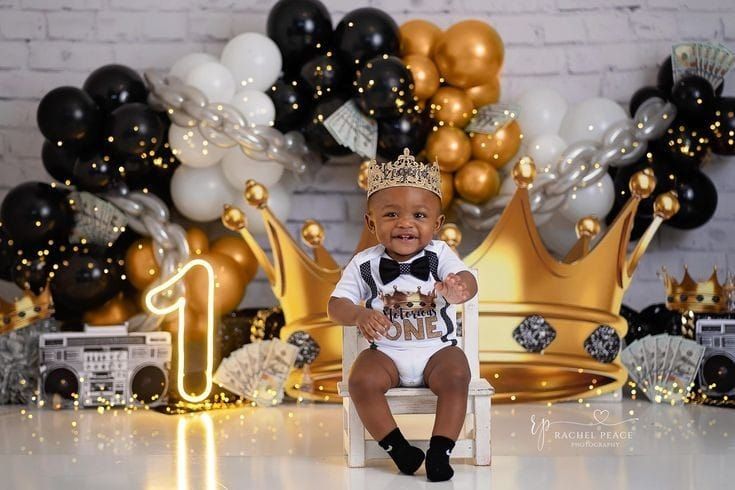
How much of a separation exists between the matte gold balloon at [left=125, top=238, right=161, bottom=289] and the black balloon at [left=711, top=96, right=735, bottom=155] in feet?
5.29

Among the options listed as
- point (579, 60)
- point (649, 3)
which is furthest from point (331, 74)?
point (649, 3)

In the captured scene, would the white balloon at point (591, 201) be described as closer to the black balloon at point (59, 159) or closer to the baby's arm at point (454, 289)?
the baby's arm at point (454, 289)

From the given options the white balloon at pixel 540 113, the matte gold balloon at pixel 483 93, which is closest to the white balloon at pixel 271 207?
the matte gold balloon at pixel 483 93

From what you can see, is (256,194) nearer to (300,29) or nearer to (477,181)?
(300,29)

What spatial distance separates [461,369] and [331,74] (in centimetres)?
118

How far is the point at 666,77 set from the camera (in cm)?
290

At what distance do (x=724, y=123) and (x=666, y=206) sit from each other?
0.36 meters

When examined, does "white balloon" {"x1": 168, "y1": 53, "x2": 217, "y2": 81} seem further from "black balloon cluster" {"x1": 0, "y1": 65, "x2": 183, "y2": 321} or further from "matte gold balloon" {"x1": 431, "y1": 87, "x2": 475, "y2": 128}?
"matte gold balloon" {"x1": 431, "y1": 87, "x2": 475, "y2": 128}

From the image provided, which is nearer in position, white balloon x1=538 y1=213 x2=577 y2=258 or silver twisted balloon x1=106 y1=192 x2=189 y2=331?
silver twisted balloon x1=106 y1=192 x2=189 y2=331

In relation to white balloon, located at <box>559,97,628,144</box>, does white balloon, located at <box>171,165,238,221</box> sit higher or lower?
lower

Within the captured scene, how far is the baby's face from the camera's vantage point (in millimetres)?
1886

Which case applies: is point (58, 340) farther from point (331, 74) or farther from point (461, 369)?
point (461, 369)

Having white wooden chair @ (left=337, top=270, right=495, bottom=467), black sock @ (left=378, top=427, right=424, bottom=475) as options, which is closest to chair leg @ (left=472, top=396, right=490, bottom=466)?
white wooden chair @ (left=337, top=270, right=495, bottom=467)

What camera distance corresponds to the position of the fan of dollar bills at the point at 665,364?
2.58m
